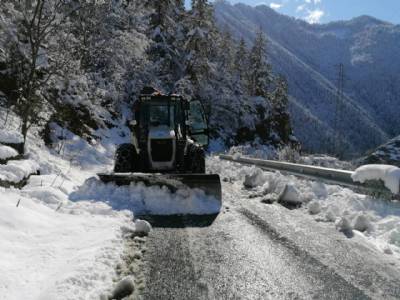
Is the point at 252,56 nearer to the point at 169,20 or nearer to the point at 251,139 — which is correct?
the point at 251,139

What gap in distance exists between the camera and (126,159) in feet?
34.9

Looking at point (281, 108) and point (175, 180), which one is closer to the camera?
point (175, 180)

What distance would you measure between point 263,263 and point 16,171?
182 inches

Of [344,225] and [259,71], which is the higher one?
[259,71]

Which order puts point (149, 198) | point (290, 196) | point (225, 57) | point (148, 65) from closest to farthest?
point (149, 198) < point (290, 196) < point (148, 65) < point (225, 57)

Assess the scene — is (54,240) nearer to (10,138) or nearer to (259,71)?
(10,138)

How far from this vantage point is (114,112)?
28.5 metres

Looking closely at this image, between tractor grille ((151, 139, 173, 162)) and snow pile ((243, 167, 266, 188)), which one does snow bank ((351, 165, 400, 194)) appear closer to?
snow pile ((243, 167, 266, 188))

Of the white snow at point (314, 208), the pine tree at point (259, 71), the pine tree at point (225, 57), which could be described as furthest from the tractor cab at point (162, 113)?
the pine tree at point (259, 71)

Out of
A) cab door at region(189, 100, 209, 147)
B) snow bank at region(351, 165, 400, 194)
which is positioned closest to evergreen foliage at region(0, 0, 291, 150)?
cab door at region(189, 100, 209, 147)

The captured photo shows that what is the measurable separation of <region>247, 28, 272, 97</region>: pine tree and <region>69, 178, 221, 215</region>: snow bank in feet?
181

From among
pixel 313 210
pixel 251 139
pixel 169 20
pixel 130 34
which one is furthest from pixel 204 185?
pixel 251 139

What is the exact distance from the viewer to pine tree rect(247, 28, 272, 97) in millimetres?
62250

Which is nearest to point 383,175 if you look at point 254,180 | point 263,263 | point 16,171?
point 263,263
